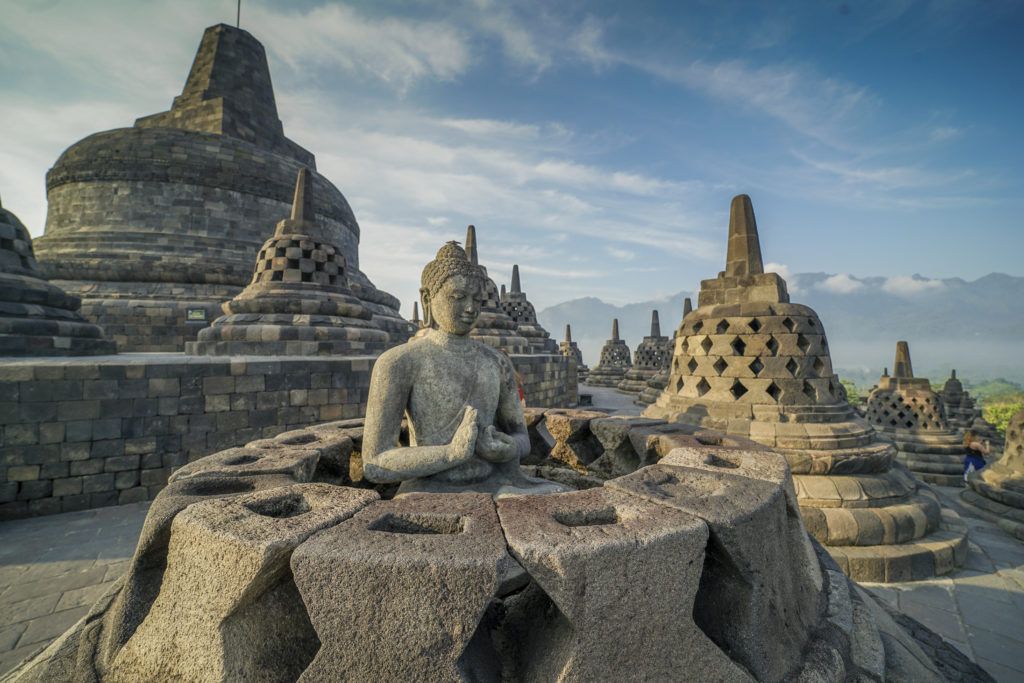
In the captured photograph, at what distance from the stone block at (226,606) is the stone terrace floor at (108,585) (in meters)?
2.38

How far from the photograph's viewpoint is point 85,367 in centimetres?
532

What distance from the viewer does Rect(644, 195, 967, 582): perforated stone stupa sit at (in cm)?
430

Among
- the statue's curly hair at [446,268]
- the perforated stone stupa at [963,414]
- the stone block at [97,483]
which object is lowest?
the perforated stone stupa at [963,414]

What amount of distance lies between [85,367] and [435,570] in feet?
21.6

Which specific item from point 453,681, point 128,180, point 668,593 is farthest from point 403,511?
point 128,180

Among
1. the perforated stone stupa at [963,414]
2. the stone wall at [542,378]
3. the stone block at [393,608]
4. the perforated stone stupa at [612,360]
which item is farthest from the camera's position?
the perforated stone stupa at [612,360]

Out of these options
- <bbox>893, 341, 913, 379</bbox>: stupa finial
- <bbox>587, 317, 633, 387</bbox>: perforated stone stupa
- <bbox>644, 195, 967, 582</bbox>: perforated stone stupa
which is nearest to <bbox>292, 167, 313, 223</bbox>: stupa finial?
<bbox>644, 195, 967, 582</bbox>: perforated stone stupa

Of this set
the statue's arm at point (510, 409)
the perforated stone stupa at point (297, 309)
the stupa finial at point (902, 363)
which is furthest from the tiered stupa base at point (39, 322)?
the stupa finial at point (902, 363)

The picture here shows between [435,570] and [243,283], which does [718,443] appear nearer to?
[435,570]

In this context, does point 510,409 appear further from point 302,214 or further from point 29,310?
point 302,214

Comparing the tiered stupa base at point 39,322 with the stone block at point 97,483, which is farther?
the tiered stupa base at point 39,322

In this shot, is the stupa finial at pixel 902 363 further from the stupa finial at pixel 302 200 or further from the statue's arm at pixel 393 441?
the stupa finial at pixel 302 200

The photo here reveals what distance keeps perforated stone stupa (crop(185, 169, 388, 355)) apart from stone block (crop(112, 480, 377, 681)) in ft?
23.9

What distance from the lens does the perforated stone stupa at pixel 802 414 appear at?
4.30 metres
